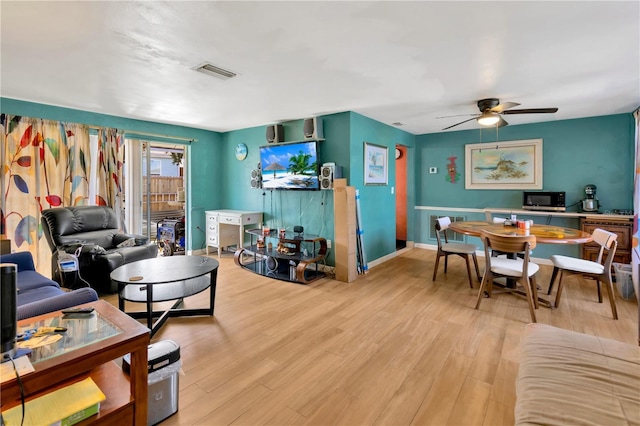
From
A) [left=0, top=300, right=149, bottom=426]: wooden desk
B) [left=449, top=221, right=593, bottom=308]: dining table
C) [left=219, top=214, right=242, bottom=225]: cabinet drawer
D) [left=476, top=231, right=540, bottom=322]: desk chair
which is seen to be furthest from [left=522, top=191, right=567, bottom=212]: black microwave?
[left=0, top=300, right=149, bottom=426]: wooden desk

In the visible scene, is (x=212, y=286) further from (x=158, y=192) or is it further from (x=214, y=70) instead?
(x=158, y=192)

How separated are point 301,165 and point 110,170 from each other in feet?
9.21

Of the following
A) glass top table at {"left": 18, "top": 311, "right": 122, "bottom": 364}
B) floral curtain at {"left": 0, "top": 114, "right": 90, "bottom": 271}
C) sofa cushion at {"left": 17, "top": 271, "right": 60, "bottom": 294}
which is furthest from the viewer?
floral curtain at {"left": 0, "top": 114, "right": 90, "bottom": 271}

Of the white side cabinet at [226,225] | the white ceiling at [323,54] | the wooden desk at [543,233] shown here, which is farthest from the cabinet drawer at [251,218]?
the wooden desk at [543,233]

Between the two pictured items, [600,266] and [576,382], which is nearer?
[576,382]

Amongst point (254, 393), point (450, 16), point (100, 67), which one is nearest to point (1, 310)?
point (254, 393)

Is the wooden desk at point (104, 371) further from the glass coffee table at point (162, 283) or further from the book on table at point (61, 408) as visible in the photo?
the glass coffee table at point (162, 283)

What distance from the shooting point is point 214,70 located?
9.15ft

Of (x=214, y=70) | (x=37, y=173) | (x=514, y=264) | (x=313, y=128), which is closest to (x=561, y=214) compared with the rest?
(x=514, y=264)

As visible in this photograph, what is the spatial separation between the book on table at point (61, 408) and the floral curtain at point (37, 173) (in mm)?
3652

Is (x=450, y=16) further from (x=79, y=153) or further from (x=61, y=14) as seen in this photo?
(x=79, y=153)

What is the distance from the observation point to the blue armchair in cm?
172

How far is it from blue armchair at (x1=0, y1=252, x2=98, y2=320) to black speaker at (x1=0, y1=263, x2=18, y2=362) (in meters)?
0.62

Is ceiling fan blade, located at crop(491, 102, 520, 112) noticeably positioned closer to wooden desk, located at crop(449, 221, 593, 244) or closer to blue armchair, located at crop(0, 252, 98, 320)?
wooden desk, located at crop(449, 221, 593, 244)
